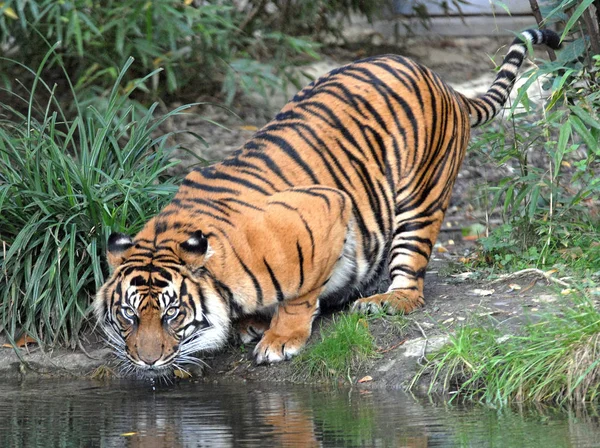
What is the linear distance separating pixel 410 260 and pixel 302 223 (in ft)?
2.83

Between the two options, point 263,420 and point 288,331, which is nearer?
point 263,420

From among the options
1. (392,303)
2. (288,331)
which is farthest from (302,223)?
(392,303)

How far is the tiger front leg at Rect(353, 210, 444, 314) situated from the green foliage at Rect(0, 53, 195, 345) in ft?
4.58

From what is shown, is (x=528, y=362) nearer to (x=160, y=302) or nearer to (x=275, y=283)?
(x=275, y=283)

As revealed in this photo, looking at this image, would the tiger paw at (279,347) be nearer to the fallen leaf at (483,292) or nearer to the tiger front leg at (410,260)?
the tiger front leg at (410,260)

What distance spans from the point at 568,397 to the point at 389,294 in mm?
1472

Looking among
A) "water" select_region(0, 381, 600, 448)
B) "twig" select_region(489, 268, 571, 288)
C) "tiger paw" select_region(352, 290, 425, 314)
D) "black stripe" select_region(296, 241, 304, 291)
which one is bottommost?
"water" select_region(0, 381, 600, 448)

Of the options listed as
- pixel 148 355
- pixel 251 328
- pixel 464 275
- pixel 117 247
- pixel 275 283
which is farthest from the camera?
pixel 464 275

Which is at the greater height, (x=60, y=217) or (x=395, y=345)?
(x=60, y=217)

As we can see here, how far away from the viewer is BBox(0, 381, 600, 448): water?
4.29m

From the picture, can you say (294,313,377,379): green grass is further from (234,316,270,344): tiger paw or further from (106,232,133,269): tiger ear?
(106,232,133,269): tiger ear

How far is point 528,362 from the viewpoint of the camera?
5008 mm

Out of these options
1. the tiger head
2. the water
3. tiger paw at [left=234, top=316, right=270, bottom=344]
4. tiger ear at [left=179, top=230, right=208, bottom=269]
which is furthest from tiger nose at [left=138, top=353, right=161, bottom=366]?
tiger paw at [left=234, top=316, right=270, bottom=344]

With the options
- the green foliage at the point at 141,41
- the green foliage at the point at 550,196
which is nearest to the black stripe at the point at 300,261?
the green foliage at the point at 550,196
